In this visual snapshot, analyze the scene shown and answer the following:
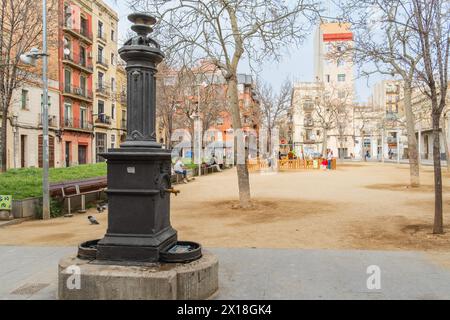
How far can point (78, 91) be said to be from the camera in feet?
133

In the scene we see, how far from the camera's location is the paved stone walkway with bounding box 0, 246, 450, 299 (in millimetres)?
5082

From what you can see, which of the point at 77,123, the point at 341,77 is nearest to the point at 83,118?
the point at 77,123

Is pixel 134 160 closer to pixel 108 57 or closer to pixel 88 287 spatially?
pixel 88 287

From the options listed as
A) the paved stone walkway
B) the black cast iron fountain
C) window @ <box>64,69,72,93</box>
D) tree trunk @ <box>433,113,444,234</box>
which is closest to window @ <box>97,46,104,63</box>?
window @ <box>64,69,72,93</box>

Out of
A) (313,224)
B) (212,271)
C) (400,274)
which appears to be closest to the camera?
(212,271)

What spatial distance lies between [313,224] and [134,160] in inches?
236

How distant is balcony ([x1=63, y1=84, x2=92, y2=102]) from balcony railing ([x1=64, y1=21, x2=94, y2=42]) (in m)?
4.78

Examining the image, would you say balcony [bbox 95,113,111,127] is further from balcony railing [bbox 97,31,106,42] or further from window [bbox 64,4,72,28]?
window [bbox 64,4,72,28]

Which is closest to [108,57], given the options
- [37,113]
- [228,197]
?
[37,113]

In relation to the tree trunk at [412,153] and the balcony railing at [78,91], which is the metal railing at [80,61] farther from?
the tree trunk at [412,153]

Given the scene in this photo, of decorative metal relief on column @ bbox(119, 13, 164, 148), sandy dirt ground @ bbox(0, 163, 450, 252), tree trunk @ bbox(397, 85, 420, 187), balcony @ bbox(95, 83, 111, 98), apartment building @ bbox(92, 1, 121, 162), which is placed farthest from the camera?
balcony @ bbox(95, 83, 111, 98)

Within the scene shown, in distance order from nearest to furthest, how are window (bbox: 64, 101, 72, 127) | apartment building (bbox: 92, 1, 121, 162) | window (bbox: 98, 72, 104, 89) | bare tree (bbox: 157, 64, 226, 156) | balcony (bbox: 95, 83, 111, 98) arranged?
bare tree (bbox: 157, 64, 226, 156), window (bbox: 64, 101, 72, 127), apartment building (bbox: 92, 1, 121, 162), balcony (bbox: 95, 83, 111, 98), window (bbox: 98, 72, 104, 89)

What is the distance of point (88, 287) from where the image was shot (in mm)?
4617

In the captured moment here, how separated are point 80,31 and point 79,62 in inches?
111
